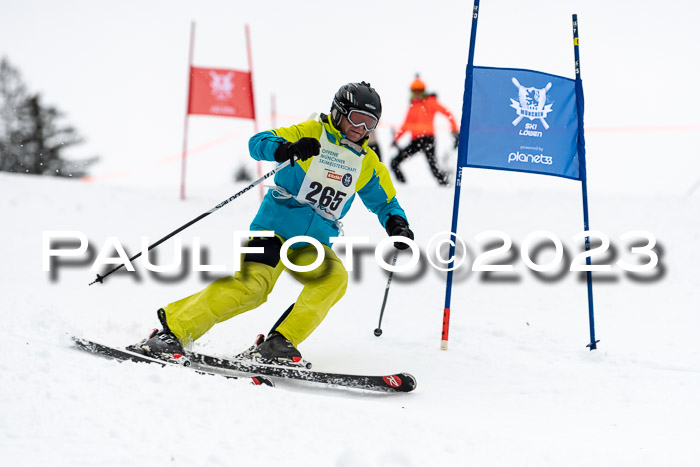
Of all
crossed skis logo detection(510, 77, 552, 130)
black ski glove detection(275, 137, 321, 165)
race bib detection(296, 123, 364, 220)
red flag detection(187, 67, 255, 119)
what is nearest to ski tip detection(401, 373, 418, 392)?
race bib detection(296, 123, 364, 220)

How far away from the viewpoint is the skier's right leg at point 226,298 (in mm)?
3734

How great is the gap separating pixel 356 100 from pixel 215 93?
24.7 ft

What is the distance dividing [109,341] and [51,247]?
4384 millimetres

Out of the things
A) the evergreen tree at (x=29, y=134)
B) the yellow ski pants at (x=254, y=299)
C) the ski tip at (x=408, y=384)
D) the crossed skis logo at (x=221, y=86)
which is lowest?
the ski tip at (x=408, y=384)

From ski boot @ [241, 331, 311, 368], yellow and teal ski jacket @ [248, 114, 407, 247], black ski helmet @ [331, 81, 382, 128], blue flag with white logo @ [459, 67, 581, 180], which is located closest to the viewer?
ski boot @ [241, 331, 311, 368]

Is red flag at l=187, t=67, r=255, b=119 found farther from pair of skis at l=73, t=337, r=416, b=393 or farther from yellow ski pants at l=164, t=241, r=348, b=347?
pair of skis at l=73, t=337, r=416, b=393

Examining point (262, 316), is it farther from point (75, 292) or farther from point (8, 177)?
point (8, 177)

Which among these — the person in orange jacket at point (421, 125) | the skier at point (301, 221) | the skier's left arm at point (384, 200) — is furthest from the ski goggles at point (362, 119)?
the person in orange jacket at point (421, 125)

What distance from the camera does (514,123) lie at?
4.79 metres

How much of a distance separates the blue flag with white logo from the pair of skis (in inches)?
75.4

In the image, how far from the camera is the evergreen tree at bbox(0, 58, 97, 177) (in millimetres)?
27844

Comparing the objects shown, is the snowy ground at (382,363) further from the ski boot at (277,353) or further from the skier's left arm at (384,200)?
the skier's left arm at (384,200)

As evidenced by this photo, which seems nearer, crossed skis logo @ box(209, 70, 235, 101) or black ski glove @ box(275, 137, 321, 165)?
black ski glove @ box(275, 137, 321, 165)

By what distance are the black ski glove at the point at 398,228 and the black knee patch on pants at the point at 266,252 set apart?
75 cm
